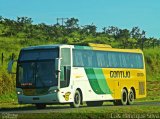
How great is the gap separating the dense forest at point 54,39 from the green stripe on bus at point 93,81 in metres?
12.2

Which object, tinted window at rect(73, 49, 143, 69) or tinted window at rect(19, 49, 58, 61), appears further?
tinted window at rect(73, 49, 143, 69)

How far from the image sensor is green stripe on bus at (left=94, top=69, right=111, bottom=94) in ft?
109

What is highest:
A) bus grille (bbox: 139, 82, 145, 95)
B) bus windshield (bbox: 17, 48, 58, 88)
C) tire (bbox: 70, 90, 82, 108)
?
bus windshield (bbox: 17, 48, 58, 88)

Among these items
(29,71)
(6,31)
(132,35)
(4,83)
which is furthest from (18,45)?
(132,35)

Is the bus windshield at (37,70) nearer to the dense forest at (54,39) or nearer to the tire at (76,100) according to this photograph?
the tire at (76,100)

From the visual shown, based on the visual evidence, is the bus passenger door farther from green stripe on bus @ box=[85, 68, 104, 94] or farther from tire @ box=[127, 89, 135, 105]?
green stripe on bus @ box=[85, 68, 104, 94]

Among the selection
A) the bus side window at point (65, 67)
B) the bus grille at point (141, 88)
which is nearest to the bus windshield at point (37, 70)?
the bus side window at point (65, 67)

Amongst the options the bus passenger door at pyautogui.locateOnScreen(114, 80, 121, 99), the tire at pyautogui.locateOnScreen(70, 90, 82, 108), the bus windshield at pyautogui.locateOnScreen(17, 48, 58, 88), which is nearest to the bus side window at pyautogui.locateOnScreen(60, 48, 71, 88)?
the bus windshield at pyautogui.locateOnScreen(17, 48, 58, 88)

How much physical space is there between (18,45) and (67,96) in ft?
93.8

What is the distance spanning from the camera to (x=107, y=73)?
3453cm

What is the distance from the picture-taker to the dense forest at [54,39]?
164 ft

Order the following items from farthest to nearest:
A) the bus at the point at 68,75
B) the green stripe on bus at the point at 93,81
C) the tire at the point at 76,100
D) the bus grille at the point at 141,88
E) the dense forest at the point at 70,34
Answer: the dense forest at the point at 70,34 → the bus grille at the point at 141,88 → the green stripe on bus at the point at 93,81 → the tire at the point at 76,100 → the bus at the point at 68,75

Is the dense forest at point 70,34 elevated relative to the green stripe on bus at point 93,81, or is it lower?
elevated

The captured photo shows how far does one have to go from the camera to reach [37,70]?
29.9m
